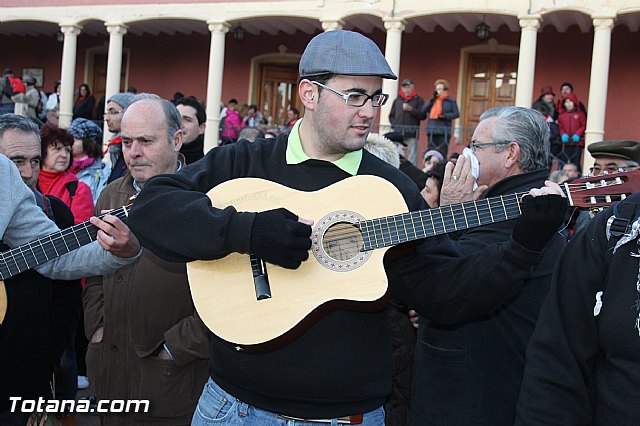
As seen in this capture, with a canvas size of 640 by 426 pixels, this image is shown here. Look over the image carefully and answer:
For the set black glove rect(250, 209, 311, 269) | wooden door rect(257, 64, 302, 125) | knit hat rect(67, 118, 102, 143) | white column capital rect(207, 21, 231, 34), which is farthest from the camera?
wooden door rect(257, 64, 302, 125)

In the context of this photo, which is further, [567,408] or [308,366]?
[308,366]

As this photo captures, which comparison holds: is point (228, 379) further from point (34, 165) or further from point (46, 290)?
point (34, 165)

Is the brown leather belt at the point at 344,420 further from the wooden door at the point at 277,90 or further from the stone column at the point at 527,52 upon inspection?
the wooden door at the point at 277,90

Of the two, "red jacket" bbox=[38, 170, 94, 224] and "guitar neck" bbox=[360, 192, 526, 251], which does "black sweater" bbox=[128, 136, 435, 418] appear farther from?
"red jacket" bbox=[38, 170, 94, 224]

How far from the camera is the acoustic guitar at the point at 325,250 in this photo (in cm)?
257

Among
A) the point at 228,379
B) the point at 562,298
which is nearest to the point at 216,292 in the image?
the point at 228,379

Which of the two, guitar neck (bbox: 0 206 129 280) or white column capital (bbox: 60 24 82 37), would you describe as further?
white column capital (bbox: 60 24 82 37)

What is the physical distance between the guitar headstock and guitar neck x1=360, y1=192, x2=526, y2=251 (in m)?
0.19

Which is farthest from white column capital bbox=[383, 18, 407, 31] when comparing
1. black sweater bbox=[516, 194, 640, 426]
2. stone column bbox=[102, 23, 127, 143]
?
black sweater bbox=[516, 194, 640, 426]

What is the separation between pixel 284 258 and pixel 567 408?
0.97 metres

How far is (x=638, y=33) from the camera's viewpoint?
19.3 metres

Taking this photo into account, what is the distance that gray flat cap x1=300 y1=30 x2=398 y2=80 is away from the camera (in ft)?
8.80

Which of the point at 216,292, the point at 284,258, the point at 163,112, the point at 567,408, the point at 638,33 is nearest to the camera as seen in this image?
the point at 567,408

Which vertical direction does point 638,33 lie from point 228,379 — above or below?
above
